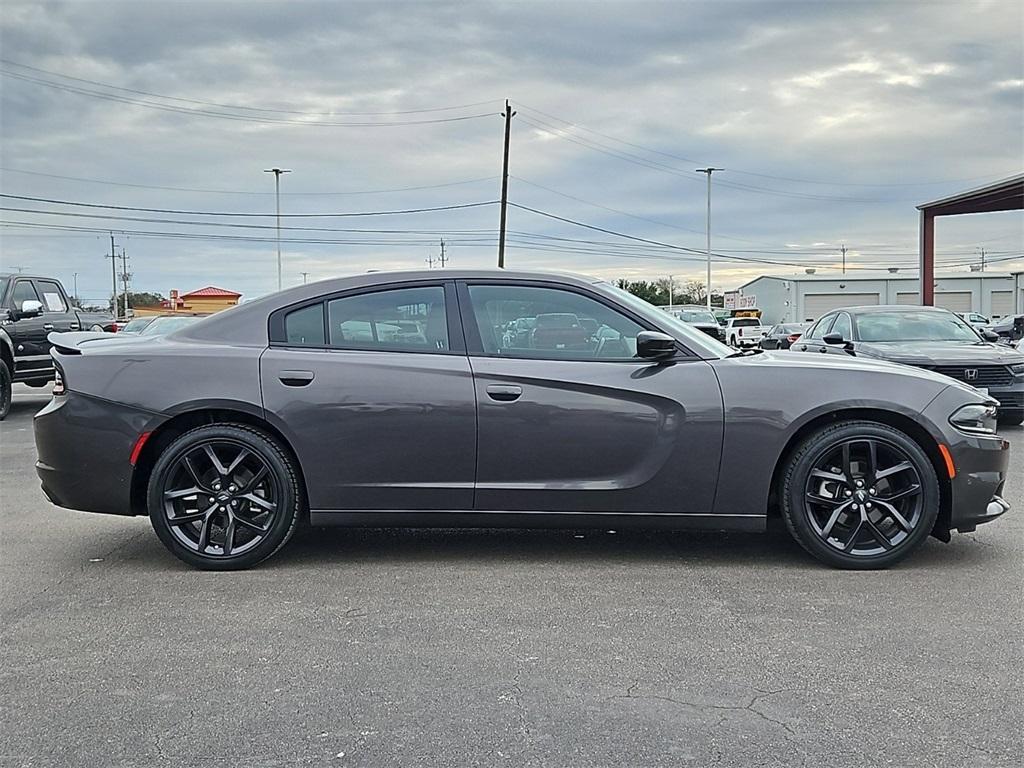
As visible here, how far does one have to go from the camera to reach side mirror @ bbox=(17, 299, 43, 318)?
12.2m

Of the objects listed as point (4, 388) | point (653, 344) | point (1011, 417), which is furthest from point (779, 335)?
point (653, 344)

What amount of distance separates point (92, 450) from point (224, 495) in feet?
2.37

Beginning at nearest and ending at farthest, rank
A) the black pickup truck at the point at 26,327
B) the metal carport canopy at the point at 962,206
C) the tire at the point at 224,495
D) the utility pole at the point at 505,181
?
the tire at the point at 224,495, the black pickup truck at the point at 26,327, the metal carport canopy at the point at 962,206, the utility pole at the point at 505,181

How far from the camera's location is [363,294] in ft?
16.3

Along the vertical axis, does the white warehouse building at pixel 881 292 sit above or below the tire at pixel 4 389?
above

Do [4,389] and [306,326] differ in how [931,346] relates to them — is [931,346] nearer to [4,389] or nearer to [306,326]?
[306,326]

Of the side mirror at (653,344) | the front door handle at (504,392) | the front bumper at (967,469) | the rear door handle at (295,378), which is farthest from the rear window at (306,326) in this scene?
the front bumper at (967,469)

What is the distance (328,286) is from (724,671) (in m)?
2.84

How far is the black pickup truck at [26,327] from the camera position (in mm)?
12516

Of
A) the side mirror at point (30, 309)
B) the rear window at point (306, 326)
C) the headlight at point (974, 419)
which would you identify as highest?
the side mirror at point (30, 309)

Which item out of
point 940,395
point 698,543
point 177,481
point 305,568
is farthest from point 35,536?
point 940,395

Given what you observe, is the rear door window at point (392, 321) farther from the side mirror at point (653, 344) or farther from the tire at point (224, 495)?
the side mirror at point (653, 344)

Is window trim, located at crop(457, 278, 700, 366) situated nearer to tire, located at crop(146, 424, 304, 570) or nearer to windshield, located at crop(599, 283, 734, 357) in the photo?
windshield, located at crop(599, 283, 734, 357)

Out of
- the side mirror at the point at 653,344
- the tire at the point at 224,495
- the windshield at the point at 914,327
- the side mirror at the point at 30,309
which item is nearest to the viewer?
the side mirror at the point at 653,344
